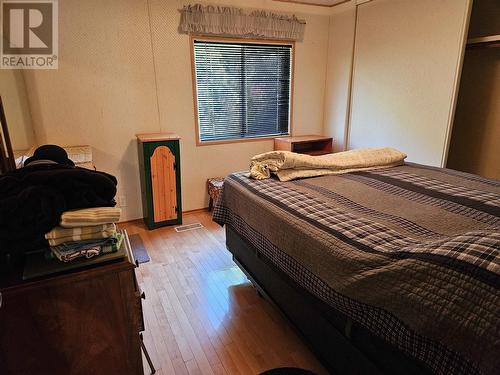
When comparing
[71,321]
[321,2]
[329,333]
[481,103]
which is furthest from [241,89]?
[71,321]

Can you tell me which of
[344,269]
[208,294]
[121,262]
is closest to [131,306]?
[121,262]

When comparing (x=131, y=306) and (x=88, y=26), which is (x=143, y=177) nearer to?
(x=88, y=26)

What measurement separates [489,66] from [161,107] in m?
3.11

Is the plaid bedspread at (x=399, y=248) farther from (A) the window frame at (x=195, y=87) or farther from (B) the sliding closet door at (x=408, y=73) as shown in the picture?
(A) the window frame at (x=195, y=87)

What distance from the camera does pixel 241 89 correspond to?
370cm

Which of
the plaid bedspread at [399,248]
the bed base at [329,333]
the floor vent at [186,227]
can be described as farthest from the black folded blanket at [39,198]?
the floor vent at [186,227]

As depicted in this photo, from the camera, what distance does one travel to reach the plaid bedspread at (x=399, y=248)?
814 millimetres

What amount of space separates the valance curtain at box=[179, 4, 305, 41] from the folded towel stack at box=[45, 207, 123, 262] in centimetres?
279

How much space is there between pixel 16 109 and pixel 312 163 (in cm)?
235

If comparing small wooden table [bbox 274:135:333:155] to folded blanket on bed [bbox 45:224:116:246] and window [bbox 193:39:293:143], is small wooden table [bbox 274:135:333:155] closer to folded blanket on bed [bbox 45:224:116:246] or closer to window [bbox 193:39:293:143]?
window [bbox 193:39:293:143]

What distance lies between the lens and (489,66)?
9.08 feet

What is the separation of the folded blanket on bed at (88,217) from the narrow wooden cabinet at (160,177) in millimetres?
2102

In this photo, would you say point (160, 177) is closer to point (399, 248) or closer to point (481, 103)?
point (399, 248)
